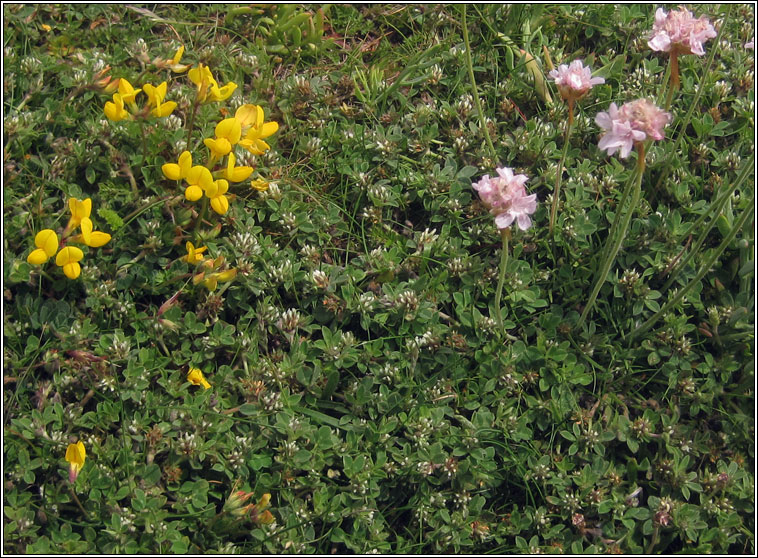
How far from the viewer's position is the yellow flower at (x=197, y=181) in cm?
271

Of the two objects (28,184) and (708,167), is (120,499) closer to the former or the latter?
(28,184)

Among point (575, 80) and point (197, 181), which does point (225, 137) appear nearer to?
point (197, 181)

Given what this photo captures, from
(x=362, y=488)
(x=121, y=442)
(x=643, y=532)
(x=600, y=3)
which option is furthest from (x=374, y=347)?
(x=600, y=3)

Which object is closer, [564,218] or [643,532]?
[643,532]

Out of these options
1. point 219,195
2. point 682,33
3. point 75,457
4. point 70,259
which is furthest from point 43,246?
point 682,33

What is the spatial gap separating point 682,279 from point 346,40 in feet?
6.28

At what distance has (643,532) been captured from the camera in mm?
2613

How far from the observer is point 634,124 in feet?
6.93

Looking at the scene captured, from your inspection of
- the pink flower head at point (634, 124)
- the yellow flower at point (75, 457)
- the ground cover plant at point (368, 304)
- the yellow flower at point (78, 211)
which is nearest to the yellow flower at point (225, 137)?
the ground cover plant at point (368, 304)

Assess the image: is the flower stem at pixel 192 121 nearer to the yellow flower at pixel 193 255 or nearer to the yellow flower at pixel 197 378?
the yellow flower at pixel 193 255

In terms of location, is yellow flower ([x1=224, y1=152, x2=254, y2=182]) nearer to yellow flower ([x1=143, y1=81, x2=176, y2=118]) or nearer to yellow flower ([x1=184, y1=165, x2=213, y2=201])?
yellow flower ([x1=184, y1=165, x2=213, y2=201])

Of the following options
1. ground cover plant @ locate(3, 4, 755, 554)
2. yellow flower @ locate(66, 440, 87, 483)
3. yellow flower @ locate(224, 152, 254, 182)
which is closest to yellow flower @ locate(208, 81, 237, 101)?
ground cover plant @ locate(3, 4, 755, 554)

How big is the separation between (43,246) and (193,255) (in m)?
0.55

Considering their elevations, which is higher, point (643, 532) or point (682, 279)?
point (682, 279)
